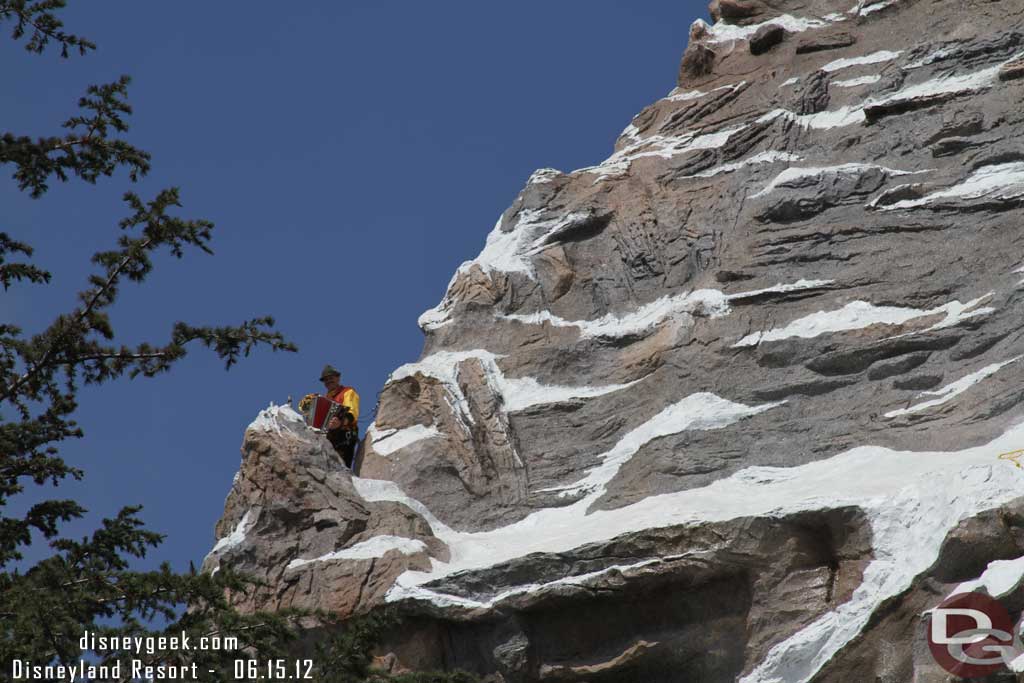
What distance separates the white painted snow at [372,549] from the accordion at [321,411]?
3224 millimetres

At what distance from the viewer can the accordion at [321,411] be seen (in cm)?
2442

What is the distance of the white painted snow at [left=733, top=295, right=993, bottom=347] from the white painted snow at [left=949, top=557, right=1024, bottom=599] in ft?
15.6

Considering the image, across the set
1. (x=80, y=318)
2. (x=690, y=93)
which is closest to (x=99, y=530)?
(x=80, y=318)

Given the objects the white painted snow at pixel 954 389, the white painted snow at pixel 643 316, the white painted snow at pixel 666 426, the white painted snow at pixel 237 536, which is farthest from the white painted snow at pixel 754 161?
the white painted snow at pixel 237 536

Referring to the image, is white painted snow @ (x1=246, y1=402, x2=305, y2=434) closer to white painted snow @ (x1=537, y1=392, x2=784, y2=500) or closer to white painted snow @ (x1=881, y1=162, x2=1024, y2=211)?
white painted snow @ (x1=537, y1=392, x2=784, y2=500)

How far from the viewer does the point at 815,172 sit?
2453 centimetres

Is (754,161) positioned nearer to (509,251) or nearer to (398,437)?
(509,251)

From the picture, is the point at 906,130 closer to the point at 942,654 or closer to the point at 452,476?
the point at 452,476

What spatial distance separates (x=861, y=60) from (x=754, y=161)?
2.58 meters

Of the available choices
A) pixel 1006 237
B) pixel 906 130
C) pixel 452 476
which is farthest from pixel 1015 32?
pixel 452 476

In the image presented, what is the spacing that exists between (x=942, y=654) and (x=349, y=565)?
6976 mm

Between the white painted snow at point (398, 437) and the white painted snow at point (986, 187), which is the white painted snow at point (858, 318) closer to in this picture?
the white painted snow at point (986, 187)

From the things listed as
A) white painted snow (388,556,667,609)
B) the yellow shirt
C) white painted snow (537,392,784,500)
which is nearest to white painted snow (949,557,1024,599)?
white painted snow (388,556,667,609)

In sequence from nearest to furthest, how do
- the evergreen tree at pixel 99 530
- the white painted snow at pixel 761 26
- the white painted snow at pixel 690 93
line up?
the evergreen tree at pixel 99 530, the white painted snow at pixel 690 93, the white painted snow at pixel 761 26
